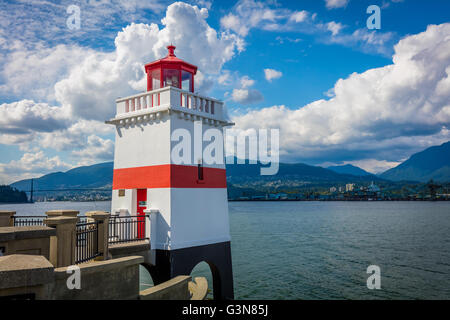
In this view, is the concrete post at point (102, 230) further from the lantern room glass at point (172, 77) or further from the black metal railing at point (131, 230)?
the lantern room glass at point (172, 77)

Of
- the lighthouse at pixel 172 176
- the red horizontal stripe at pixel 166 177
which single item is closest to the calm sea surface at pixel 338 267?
the lighthouse at pixel 172 176

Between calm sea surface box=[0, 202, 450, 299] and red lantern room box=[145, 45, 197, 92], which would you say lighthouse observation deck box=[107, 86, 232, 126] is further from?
calm sea surface box=[0, 202, 450, 299]

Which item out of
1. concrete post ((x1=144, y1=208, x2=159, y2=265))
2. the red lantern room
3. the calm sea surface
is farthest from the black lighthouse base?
the red lantern room

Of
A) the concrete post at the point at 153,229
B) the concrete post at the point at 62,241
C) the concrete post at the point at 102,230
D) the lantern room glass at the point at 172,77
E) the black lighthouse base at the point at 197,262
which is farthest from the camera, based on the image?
the lantern room glass at the point at 172,77

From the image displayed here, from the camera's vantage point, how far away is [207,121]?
14.1m

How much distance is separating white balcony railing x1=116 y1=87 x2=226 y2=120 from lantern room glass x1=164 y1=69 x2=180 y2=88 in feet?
3.95

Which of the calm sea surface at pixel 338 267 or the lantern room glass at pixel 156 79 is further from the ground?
the lantern room glass at pixel 156 79

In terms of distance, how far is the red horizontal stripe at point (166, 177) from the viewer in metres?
12.7

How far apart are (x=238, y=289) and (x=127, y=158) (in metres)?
13.3

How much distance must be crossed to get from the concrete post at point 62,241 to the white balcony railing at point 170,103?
599 centimetres

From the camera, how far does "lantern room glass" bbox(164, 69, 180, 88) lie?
14242 millimetres

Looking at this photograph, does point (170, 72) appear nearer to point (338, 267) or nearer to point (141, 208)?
point (141, 208)
